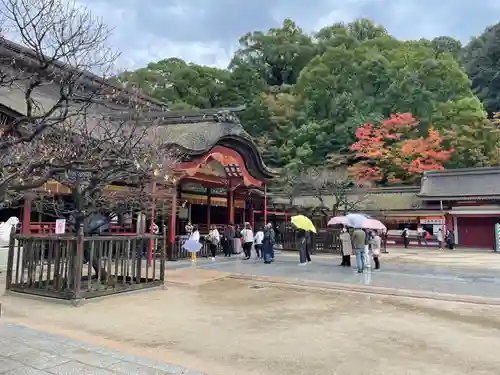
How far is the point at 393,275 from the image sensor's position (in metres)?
12.7

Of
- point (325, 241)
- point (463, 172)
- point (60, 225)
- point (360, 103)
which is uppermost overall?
point (360, 103)

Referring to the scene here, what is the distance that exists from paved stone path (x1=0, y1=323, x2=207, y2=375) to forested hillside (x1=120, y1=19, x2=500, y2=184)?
27.4 meters

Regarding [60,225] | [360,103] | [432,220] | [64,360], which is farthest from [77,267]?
[360,103]

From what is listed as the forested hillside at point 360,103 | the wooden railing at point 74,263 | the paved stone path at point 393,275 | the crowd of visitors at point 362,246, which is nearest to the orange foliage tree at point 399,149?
the forested hillside at point 360,103

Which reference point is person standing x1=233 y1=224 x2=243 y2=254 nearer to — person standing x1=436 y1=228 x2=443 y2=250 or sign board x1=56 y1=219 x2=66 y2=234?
sign board x1=56 y1=219 x2=66 y2=234

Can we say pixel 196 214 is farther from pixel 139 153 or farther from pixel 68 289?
pixel 68 289

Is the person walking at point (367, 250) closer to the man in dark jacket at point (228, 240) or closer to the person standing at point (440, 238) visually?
the man in dark jacket at point (228, 240)

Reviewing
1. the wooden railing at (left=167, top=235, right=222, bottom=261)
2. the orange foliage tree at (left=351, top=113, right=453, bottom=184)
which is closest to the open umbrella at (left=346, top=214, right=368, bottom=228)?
the wooden railing at (left=167, top=235, right=222, bottom=261)

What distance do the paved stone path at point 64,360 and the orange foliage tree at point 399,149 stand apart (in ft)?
104

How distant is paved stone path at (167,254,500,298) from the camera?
415 inches

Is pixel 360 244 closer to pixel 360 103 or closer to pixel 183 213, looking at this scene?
pixel 183 213

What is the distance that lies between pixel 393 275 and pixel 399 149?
23710 mm

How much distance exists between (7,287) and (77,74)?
5.12 metres

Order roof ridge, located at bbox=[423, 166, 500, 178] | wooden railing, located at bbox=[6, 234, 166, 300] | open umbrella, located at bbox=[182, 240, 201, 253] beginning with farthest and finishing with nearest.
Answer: roof ridge, located at bbox=[423, 166, 500, 178]
open umbrella, located at bbox=[182, 240, 201, 253]
wooden railing, located at bbox=[6, 234, 166, 300]
